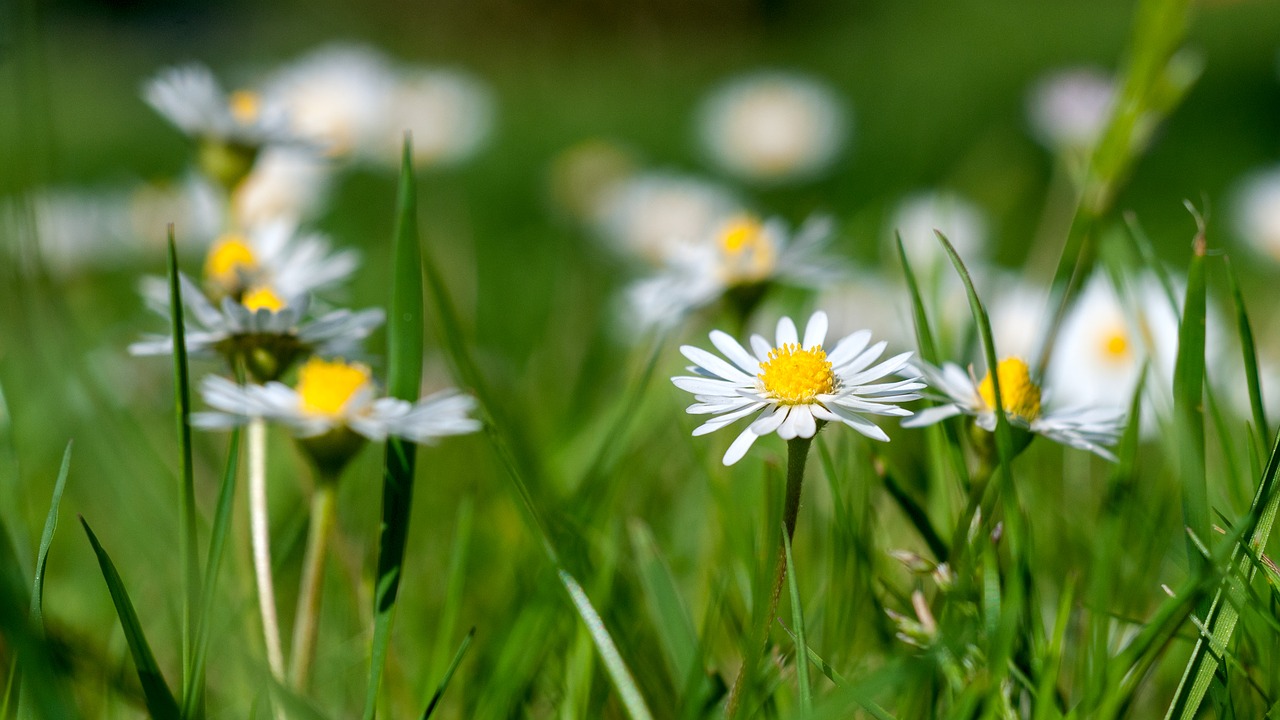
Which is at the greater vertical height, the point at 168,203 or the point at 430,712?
the point at 430,712

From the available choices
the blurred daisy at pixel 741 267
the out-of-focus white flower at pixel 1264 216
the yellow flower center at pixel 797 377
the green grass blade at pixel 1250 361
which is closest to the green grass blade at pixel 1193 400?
the green grass blade at pixel 1250 361

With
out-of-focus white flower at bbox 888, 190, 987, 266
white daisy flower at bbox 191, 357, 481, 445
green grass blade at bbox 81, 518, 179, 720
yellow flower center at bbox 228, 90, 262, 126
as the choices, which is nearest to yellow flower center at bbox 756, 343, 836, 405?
white daisy flower at bbox 191, 357, 481, 445

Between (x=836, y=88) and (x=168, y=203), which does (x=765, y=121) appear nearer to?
(x=168, y=203)

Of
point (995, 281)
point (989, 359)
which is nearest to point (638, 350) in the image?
point (995, 281)

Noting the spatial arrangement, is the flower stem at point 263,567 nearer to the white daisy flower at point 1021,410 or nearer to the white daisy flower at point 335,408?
the white daisy flower at point 335,408

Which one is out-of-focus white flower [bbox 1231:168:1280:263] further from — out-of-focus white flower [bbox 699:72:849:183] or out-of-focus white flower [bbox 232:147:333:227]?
out-of-focus white flower [bbox 232:147:333:227]
